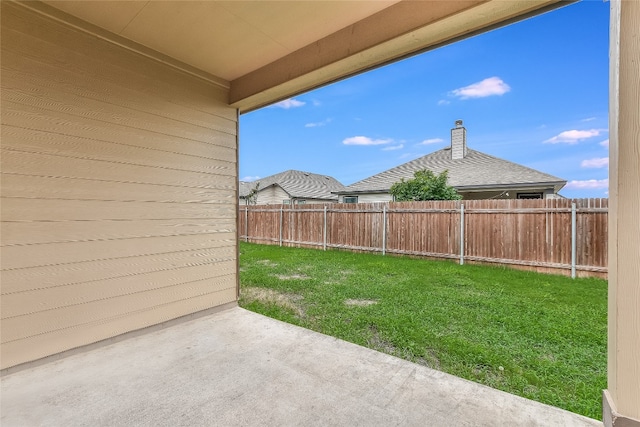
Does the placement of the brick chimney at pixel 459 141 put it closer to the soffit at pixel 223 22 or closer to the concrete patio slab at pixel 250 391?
the soffit at pixel 223 22

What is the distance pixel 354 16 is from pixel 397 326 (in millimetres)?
2684

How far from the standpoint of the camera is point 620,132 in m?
1.26

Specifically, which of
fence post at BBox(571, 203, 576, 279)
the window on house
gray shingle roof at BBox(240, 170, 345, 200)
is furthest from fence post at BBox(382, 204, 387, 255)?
gray shingle roof at BBox(240, 170, 345, 200)

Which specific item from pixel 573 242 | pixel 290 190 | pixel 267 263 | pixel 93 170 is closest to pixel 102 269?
pixel 93 170

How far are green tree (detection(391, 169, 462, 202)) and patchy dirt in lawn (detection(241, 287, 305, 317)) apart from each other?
6.05m

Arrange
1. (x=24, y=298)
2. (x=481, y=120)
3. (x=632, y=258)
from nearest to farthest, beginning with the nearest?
(x=632, y=258)
(x=24, y=298)
(x=481, y=120)

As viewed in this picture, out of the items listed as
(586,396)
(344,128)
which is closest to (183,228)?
(586,396)

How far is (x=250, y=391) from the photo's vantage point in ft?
5.65

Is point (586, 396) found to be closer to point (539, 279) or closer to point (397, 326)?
point (397, 326)

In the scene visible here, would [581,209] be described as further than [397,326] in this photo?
Yes

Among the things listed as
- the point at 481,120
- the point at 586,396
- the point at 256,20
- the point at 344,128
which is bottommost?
the point at 586,396

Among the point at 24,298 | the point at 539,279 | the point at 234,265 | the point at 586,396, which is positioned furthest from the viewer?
the point at 539,279

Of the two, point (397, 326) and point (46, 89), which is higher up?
point (46, 89)

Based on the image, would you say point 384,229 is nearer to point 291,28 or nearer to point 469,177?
point 469,177
